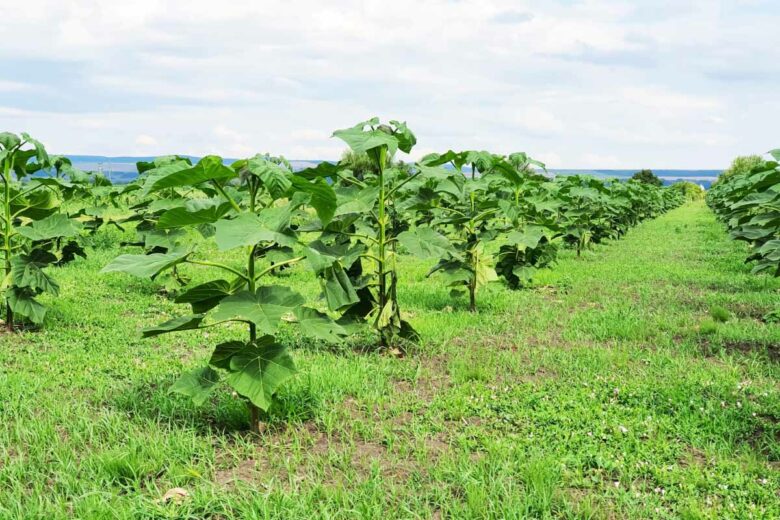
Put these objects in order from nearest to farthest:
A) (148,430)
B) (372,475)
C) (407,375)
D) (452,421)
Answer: (372,475)
(148,430)
(452,421)
(407,375)

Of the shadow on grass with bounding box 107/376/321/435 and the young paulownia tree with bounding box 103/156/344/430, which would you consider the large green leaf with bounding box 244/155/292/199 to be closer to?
the young paulownia tree with bounding box 103/156/344/430

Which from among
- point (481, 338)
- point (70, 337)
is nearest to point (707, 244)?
point (481, 338)

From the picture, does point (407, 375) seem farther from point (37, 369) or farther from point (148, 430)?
point (37, 369)

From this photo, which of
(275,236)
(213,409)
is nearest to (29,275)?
(213,409)

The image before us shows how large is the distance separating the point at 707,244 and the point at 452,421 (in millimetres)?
12670

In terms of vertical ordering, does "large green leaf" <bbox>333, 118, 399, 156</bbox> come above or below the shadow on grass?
above

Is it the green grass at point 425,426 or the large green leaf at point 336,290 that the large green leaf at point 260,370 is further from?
the large green leaf at point 336,290

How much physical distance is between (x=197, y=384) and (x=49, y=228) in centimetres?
246

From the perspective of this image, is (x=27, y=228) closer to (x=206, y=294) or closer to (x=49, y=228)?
(x=49, y=228)

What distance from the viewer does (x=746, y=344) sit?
5242 millimetres

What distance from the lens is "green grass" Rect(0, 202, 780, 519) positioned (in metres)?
2.68

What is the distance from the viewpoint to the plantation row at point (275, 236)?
114 inches

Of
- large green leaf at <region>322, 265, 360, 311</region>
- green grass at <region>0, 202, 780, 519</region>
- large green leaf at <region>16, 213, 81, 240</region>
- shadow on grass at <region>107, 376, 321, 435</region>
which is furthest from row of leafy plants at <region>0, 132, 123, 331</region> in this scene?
large green leaf at <region>322, 265, 360, 311</region>

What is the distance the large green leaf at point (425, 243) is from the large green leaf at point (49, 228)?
2.58m
